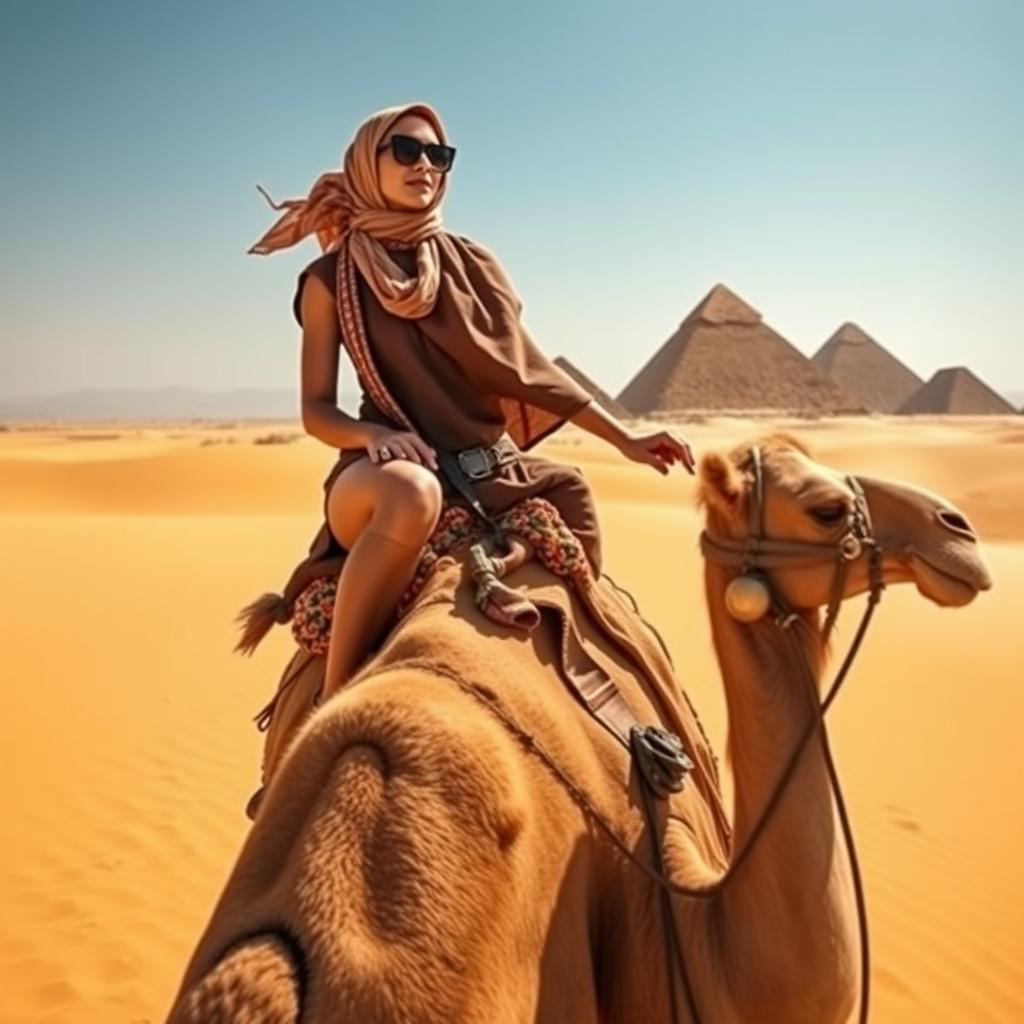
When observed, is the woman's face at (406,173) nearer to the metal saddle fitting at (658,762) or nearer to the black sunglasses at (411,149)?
the black sunglasses at (411,149)

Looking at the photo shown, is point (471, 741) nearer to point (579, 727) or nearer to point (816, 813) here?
point (579, 727)

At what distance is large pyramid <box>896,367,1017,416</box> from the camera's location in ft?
323

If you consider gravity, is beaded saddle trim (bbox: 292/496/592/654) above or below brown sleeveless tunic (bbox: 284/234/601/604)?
below

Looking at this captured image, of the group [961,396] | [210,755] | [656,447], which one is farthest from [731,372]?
[656,447]

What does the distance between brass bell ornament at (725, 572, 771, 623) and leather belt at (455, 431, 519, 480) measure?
84 centimetres

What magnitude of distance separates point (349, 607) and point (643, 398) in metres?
100

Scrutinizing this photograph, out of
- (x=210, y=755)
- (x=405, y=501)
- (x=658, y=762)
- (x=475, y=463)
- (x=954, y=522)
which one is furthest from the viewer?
(x=210, y=755)

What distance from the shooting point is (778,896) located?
1.83 meters

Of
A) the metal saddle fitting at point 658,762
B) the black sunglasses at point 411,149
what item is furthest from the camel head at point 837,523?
the black sunglasses at point 411,149

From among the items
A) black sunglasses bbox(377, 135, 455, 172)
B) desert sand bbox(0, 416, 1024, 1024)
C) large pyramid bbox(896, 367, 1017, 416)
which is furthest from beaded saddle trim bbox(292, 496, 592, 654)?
large pyramid bbox(896, 367, 1017, 416)

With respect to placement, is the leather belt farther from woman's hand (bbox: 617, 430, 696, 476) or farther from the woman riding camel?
woman's hand (bbox: 617, 430, 696, 476)

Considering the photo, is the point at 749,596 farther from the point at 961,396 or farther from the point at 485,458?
the point at 961,396

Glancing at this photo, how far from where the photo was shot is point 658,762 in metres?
2.10

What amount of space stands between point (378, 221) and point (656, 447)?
1004mm
